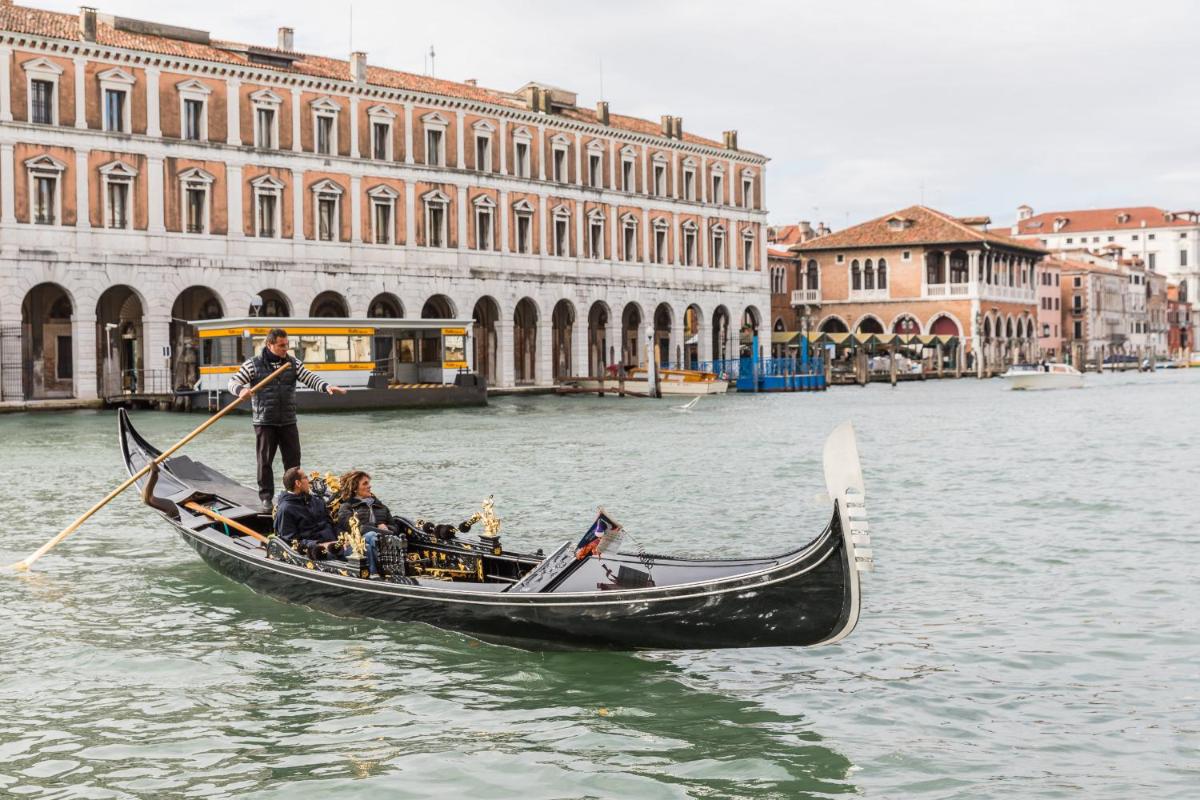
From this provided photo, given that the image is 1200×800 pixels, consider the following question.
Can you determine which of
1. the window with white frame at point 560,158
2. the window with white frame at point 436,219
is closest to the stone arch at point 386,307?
the window with white frame at point 436,219

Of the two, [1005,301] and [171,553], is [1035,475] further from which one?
[1005,301]

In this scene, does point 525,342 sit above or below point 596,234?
below

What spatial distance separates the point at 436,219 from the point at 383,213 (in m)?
2.01

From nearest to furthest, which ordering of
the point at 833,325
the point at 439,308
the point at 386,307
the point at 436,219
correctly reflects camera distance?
the point at 386,307, the point at 436,219, the point at 439,308, the point at 833,325

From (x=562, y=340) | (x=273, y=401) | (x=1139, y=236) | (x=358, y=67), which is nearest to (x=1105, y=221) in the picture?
(x=1139, y=236)

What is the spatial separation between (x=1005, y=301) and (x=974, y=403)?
3204 centimetres

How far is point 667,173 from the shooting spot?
1943 inches

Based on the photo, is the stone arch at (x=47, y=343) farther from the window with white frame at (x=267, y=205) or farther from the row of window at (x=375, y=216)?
the window with white frame at (x=267, y=205)

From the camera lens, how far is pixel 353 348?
33344 millimetres

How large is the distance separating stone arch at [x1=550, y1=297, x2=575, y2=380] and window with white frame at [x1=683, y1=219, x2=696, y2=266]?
569 cm

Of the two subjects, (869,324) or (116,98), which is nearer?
(116,98)

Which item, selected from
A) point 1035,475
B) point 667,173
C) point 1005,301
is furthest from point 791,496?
point 1005,301

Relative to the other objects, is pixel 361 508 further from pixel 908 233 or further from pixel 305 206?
pixel 908 233

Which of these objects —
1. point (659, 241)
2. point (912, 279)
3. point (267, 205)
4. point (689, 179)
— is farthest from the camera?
point (912, 279)
